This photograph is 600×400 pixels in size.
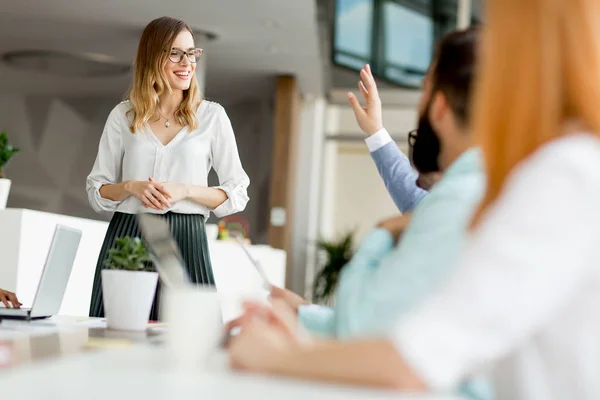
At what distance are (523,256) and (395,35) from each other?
27.8 feet

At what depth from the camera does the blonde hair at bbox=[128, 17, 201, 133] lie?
251 centimetres

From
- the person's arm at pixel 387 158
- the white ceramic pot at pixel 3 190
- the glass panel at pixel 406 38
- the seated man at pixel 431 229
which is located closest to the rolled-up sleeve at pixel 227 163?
the person's arm at pixel 387 158

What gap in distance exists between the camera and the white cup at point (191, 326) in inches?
39.8

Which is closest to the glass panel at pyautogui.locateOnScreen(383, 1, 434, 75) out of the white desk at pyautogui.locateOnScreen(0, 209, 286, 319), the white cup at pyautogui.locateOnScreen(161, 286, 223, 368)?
the white desk at pyautogui.locateOnScreen(0, 209, 286, 319)

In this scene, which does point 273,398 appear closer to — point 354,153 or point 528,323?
point 528,323

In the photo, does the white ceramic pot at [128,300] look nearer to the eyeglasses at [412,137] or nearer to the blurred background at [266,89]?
the eyeglasses at [412,137]

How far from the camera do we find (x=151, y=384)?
844 mm

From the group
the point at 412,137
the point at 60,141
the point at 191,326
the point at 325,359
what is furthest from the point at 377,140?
the point at 60,141

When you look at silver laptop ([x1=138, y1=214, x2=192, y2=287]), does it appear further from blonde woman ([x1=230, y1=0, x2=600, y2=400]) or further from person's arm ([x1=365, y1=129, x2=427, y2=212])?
person's arm ([x1=365, y1=129, x2=427, y2=212])

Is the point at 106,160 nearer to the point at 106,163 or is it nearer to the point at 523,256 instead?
the point at 106,163

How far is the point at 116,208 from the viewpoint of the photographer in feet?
8.16

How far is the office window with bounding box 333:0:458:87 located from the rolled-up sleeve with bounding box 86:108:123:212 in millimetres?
6197

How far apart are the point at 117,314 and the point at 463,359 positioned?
0.97m

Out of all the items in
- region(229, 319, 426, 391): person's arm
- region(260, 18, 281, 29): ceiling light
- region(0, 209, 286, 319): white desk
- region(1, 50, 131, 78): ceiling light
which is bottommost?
region(0, 209, 286, 319): white desk
